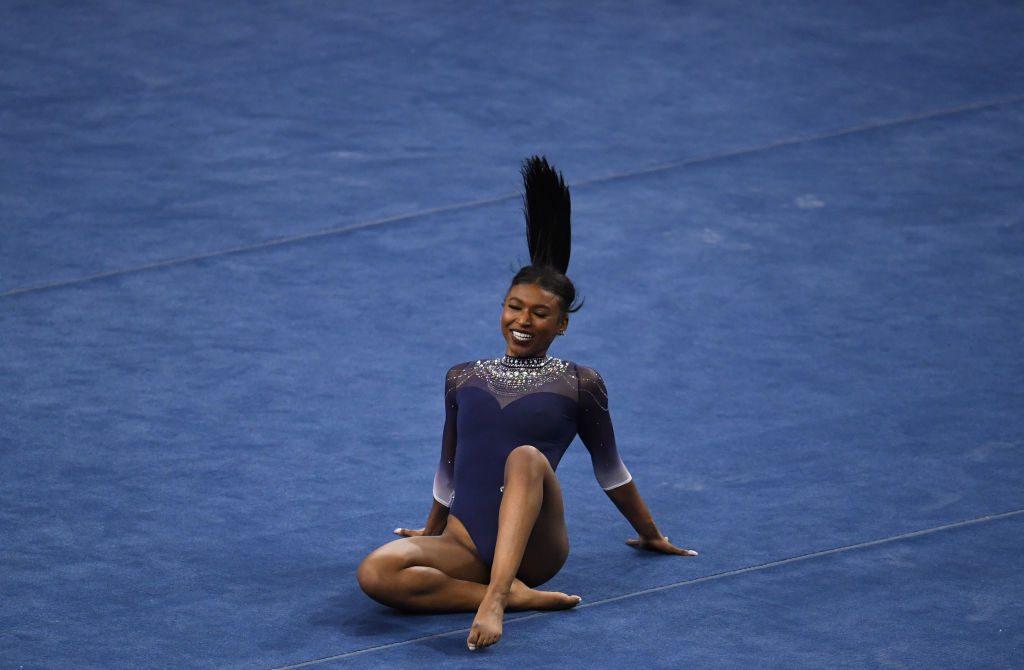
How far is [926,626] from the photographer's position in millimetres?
3760

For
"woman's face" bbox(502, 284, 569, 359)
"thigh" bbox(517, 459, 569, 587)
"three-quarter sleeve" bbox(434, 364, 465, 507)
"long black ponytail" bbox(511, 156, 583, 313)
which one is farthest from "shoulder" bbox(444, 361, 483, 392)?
"thigh" bbox(517, 459, 569, 587)

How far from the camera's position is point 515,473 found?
147 inches

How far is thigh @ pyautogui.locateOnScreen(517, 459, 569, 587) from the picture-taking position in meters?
3.83

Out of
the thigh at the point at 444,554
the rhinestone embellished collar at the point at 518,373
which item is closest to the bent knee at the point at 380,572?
the thigh at the point at 444,554

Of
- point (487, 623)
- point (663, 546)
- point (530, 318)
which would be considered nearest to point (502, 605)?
point (487, 623)

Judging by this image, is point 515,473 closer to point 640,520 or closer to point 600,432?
point 600,432

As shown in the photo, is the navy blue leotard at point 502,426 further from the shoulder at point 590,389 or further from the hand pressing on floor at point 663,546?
the hand pressing on floor at point 663,546

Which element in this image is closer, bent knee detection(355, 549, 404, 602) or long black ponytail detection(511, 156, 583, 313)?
bent knee detection(355, 549, 404, 602)

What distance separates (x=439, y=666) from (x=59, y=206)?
3.66 meters

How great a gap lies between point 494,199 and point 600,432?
2.72 m

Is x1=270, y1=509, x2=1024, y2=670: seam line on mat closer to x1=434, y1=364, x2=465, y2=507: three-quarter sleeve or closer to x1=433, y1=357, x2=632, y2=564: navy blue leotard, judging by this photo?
x1=433, y1=357, x2=632, y2=564: navy blue leotard

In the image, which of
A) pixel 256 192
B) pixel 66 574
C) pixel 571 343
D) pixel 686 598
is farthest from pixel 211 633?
pixel 256 192

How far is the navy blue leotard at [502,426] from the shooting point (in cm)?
391

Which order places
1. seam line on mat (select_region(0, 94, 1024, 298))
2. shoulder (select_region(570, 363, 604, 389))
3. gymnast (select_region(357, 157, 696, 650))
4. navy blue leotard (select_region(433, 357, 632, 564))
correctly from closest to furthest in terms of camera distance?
gymnast (select_region(357, 157, 696, 650)) → navy blue leotard (select_region(433, 357, 632, 564)) → shoulder (select_region(570, 363, 604, 389)) → seam line on mat (select_region(0, 94, 1024, 298))
